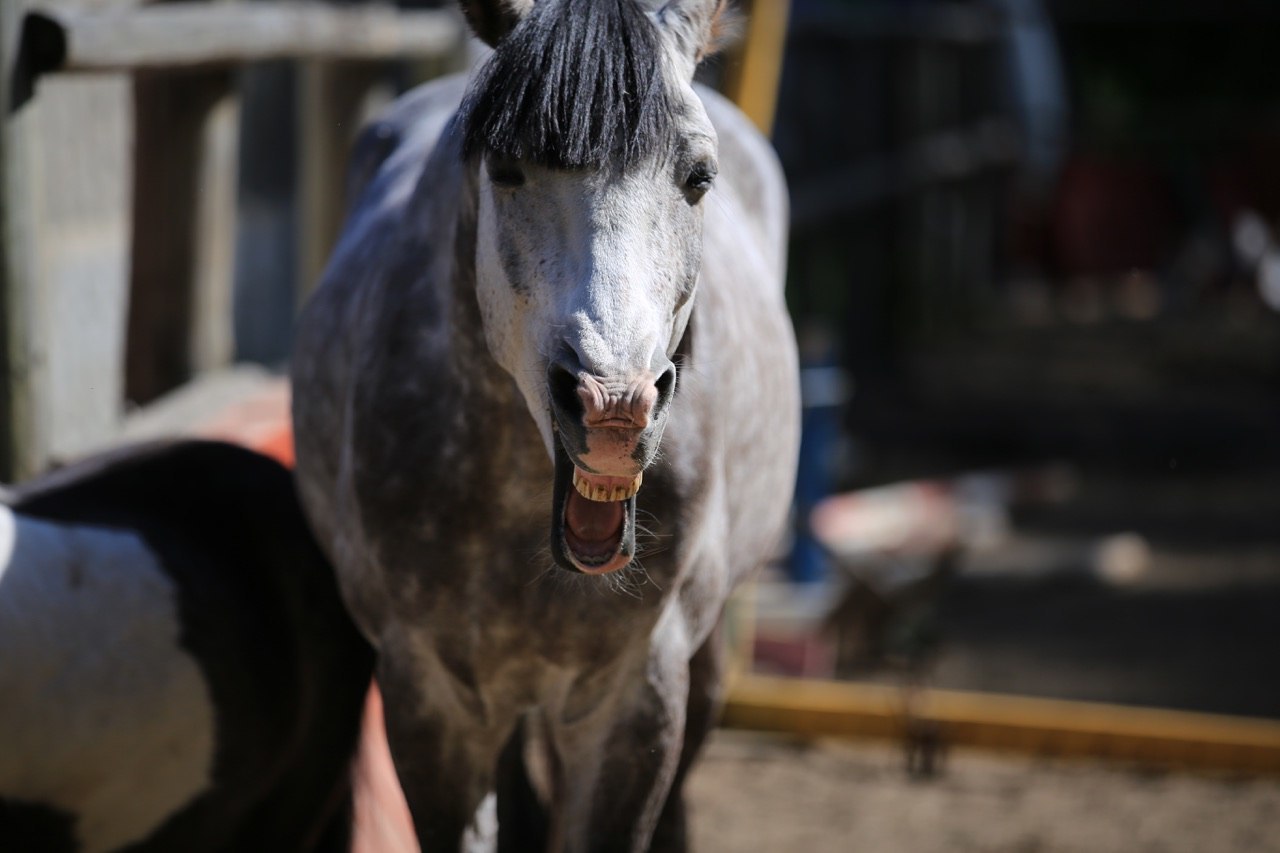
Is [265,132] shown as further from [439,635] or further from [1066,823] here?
[439,635]

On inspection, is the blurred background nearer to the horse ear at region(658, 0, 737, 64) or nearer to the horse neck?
the horse neck

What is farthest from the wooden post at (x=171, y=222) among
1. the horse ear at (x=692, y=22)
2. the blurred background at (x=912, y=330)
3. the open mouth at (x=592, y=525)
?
the open mouth at (x=592, y=525)

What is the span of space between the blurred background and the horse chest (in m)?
0.58

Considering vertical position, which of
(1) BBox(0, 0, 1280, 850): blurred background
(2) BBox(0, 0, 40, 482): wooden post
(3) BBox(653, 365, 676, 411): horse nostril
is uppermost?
(3) BBox(653, 365, 676, 411): horse nostril

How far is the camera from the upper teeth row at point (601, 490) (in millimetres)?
2041

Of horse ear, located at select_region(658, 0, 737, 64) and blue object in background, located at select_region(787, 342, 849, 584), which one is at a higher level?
horse ear, located at select_region(658, 0, 737, 64)

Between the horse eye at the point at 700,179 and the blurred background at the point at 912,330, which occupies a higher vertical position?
the horse eye at the point at 700,179

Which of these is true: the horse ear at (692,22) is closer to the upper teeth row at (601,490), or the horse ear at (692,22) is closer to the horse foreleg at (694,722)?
the upper teeth row at (601,490)

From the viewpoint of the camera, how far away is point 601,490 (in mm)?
2043

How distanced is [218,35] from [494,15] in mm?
1799

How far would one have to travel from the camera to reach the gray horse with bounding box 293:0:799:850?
2025 millimetres

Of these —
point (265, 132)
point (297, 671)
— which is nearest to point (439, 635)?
point (297, 671)

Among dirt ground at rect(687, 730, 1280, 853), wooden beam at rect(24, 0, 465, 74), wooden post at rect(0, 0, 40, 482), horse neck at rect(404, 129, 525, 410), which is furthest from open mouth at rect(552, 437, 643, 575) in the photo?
dirt ground at rect(687, 730, 1280, 853)

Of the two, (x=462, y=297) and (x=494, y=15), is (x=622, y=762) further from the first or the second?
(x=494, y=15)
